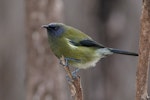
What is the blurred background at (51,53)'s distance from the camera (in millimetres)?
6746

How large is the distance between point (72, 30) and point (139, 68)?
139cm

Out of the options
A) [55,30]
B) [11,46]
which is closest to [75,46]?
[55,30]

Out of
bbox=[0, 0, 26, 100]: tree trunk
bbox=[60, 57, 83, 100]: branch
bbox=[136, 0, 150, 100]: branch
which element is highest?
bbox=[136, 0, 150, 100]: branch

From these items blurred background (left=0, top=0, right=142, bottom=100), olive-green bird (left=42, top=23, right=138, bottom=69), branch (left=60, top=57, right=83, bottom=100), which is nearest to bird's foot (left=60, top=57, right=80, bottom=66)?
olive-green bird (left=42, top=23, right=138, bottom=69)

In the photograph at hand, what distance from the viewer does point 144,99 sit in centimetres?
317

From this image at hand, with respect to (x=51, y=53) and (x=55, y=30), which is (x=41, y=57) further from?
(x=55, y=30)

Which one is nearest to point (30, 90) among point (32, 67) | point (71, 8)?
point (32, 67)

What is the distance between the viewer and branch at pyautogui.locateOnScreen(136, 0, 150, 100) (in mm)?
3133

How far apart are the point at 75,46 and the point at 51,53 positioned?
2530 mm

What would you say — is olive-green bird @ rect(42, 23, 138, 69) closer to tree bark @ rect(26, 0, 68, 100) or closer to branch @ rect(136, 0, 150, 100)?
branch @ rect(136, 0, 150, 100)

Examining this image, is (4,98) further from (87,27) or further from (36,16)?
(36,16)

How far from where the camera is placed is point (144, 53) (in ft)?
10.4

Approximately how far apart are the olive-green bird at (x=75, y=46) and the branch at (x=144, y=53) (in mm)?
1085

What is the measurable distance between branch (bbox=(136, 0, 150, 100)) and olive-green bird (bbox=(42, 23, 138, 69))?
3.56 ft
